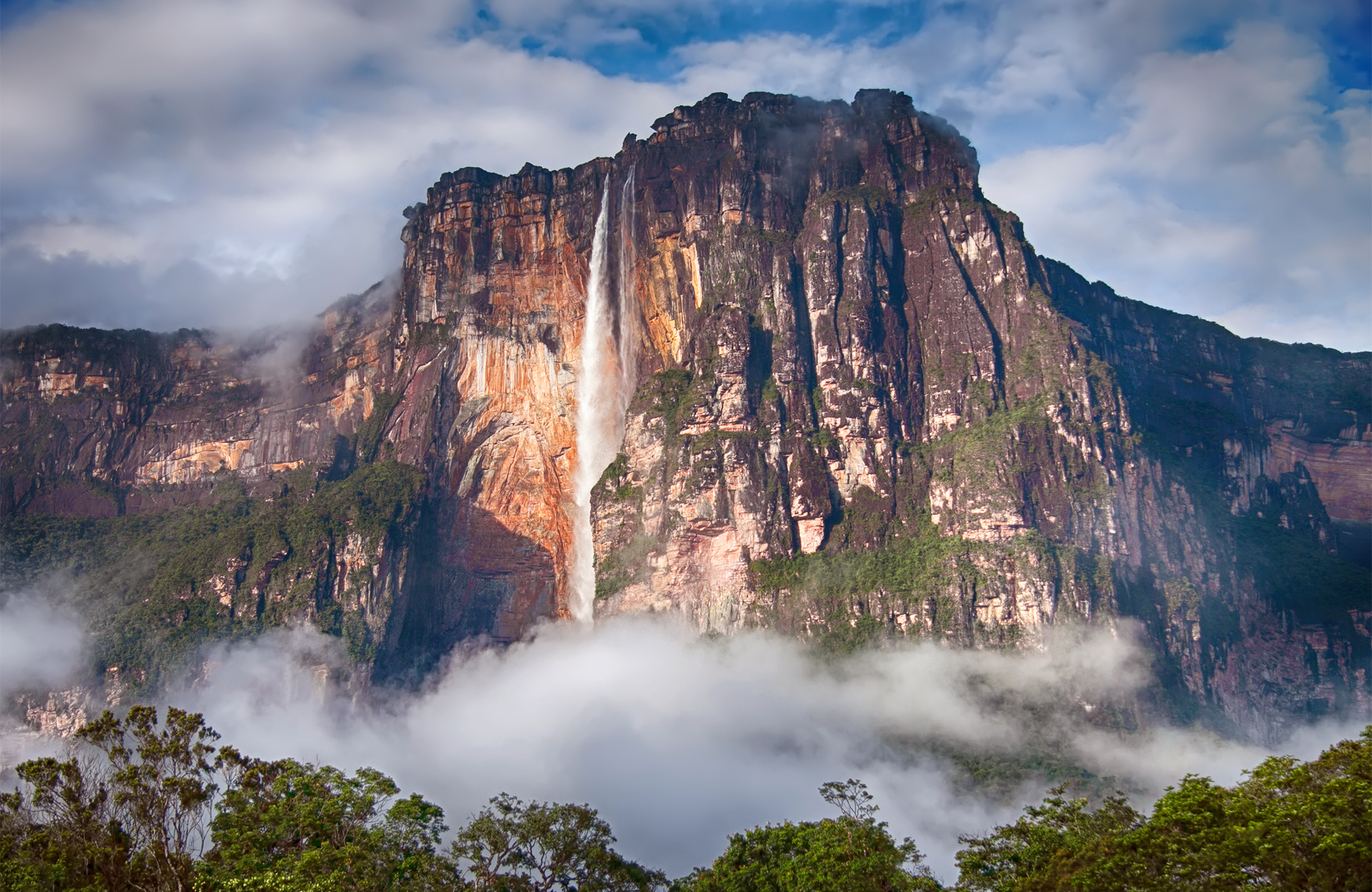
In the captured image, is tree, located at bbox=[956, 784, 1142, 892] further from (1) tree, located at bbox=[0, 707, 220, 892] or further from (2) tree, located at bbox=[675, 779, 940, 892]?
(1) tree, located at bbox=[0, 707, 220, 892]

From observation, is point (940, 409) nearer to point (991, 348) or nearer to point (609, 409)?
point (991, 348)

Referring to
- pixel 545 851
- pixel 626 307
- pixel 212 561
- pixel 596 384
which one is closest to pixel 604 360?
pixel 596 384

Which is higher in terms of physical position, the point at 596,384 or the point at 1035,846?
the point at 596,384

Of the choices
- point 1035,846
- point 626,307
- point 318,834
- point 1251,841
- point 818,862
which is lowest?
point 818,862

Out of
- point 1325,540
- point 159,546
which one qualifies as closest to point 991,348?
point 1325,540

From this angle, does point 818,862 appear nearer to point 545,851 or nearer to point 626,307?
point 545,851

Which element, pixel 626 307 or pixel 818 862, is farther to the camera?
pixel 626 307
